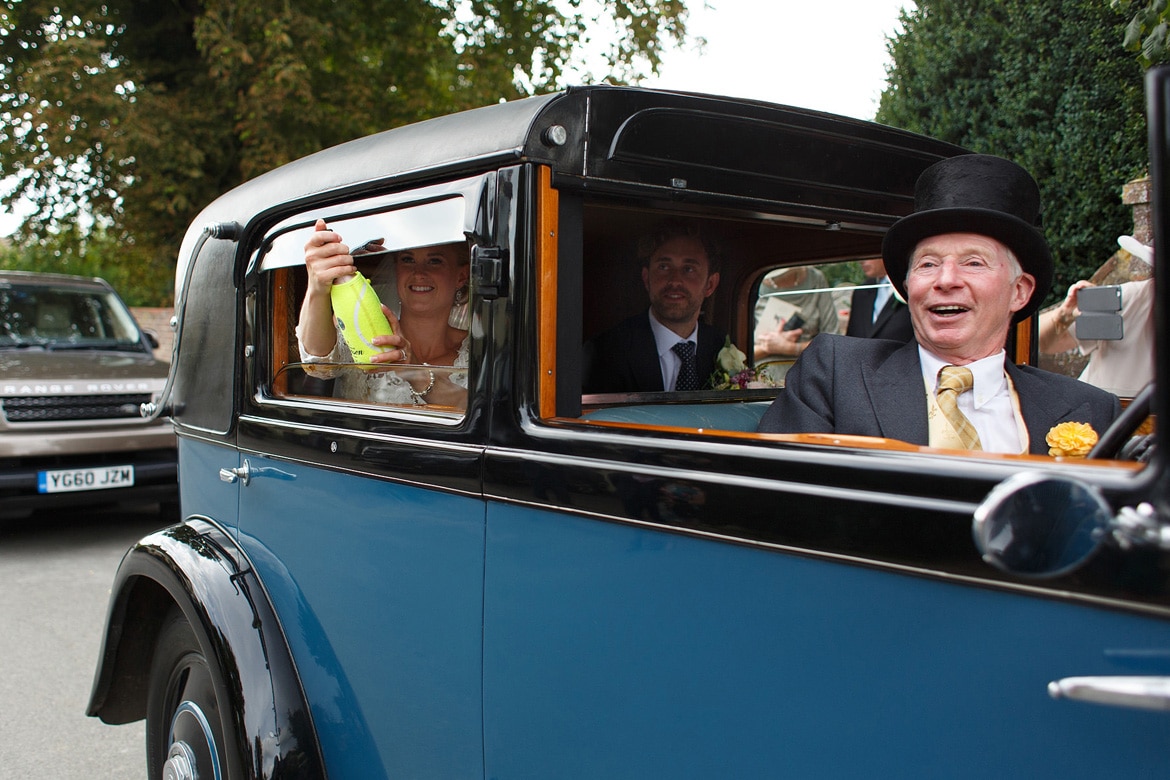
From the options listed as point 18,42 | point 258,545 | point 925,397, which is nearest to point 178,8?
point 18,42

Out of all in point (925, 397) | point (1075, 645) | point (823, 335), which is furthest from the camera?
point (823, 335)

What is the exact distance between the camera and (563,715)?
1546 mm

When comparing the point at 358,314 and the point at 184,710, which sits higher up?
the point at 358,314

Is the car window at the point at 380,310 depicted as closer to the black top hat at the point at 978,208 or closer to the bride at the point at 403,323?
the bride at the point at 403,323

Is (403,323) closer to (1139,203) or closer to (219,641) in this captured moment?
(219,641)

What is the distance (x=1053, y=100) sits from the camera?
6.80m

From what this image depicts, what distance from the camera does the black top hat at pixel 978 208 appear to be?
2.05m

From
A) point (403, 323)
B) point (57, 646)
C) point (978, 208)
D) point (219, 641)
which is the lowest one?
point (57, 646)

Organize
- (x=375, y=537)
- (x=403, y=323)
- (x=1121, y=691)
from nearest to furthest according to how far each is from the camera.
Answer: (x=1121, y=691) → (x=375, y=537) → (x=403, y=323)

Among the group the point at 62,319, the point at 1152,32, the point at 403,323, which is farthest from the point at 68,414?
the point at 1152,32

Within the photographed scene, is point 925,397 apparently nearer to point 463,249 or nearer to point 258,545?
point 463,249

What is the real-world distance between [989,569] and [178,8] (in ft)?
43.7

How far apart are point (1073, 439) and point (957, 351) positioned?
1.41 ft

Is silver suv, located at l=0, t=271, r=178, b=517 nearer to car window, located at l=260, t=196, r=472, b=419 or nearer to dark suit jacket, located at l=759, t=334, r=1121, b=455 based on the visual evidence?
car window, located at l=260, t=196, r=472, b=419
